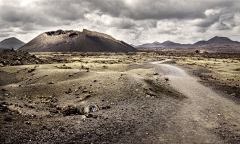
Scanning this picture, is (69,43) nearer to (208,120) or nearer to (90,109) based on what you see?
(90,109)

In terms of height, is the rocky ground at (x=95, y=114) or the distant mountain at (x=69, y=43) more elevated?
the distant mountain at (x=69, y=43)

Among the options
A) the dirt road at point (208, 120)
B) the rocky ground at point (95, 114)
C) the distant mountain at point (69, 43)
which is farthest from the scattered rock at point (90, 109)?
the distant mountain at point (69, 43)

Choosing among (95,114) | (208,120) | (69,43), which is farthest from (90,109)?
(69,43)

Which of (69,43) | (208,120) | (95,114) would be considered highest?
(69,43)

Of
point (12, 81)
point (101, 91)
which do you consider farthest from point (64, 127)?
point (12, 81)

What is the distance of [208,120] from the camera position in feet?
24.6

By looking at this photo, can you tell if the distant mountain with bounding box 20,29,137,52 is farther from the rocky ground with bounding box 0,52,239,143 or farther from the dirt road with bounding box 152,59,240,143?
the dirt road with bounding box 152,59,240,143

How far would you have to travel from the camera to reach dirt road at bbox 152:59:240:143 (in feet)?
19.2

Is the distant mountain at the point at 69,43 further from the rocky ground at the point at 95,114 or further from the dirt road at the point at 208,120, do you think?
the dirt road at the point at 208,120

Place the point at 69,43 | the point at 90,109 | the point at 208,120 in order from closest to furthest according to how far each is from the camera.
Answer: the point at 208,120
the point at 90,109
the point at 69,43

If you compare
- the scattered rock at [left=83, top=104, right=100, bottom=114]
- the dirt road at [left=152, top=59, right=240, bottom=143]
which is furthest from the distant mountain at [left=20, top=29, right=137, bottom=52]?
the scattered rock at [left=83, top=104, right=100, bottom=114]

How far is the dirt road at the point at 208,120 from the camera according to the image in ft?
19.2

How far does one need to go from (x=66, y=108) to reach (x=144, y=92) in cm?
563

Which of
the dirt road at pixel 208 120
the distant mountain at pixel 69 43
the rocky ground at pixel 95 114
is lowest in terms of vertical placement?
the dirt road at pixel 208 120
